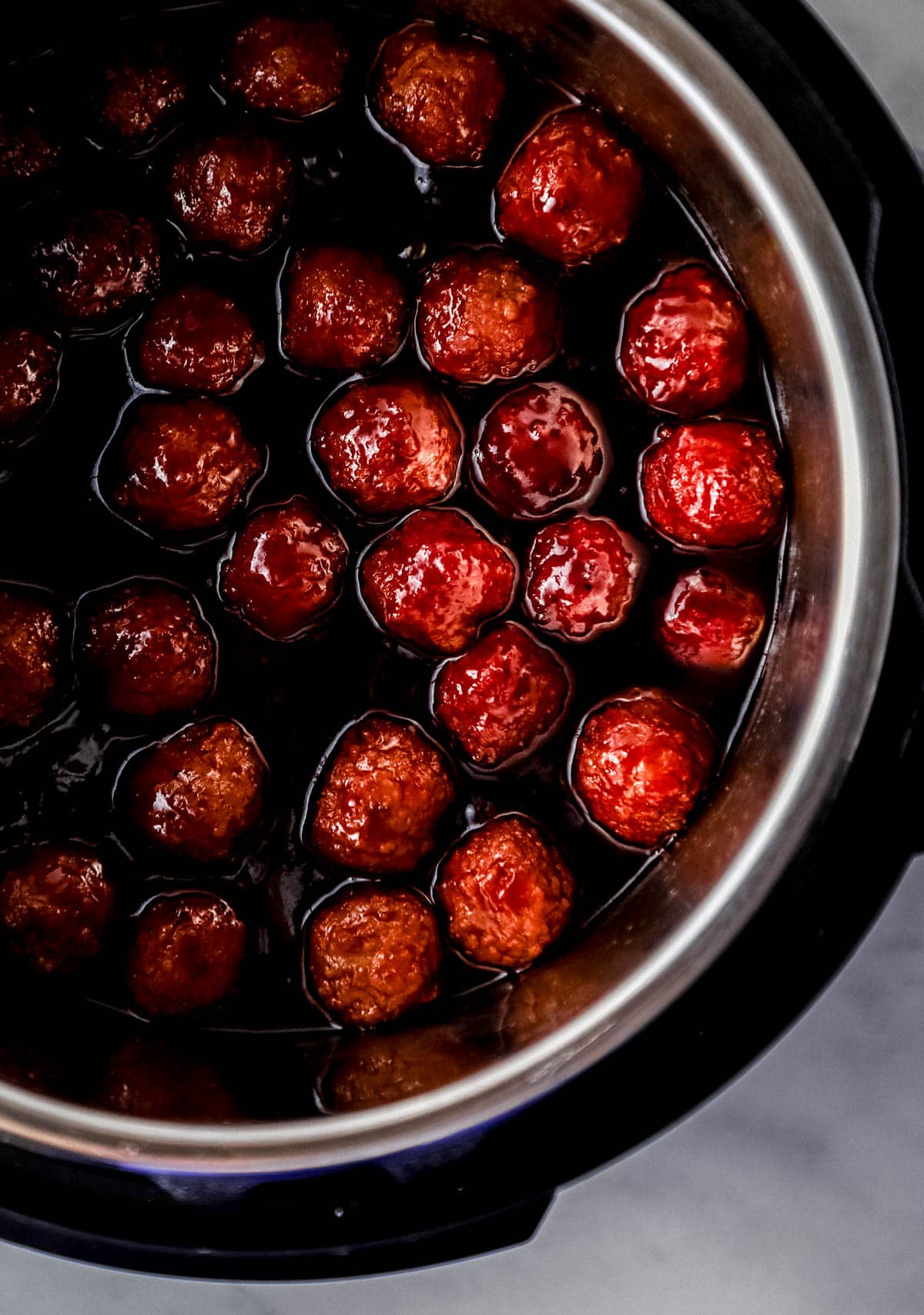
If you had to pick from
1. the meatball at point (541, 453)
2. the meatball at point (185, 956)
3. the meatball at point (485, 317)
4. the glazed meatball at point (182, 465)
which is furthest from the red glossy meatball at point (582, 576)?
the meatball at point (185, 956)

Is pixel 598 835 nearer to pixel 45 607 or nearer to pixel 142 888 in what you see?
pixel 142 888

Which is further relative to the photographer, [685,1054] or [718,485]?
[718,485]

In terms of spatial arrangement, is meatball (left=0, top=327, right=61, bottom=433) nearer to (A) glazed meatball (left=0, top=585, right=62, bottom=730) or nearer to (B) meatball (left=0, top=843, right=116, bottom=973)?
(A) glazed meatball (left=0, top=585, right=62, bottom=730)

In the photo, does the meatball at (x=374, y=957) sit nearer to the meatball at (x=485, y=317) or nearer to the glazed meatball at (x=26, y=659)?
the glazed meatball at (x=26, y=659)

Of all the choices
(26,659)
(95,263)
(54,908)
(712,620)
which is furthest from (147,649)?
(712,620)

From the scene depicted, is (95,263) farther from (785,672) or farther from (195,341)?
(785,672)
